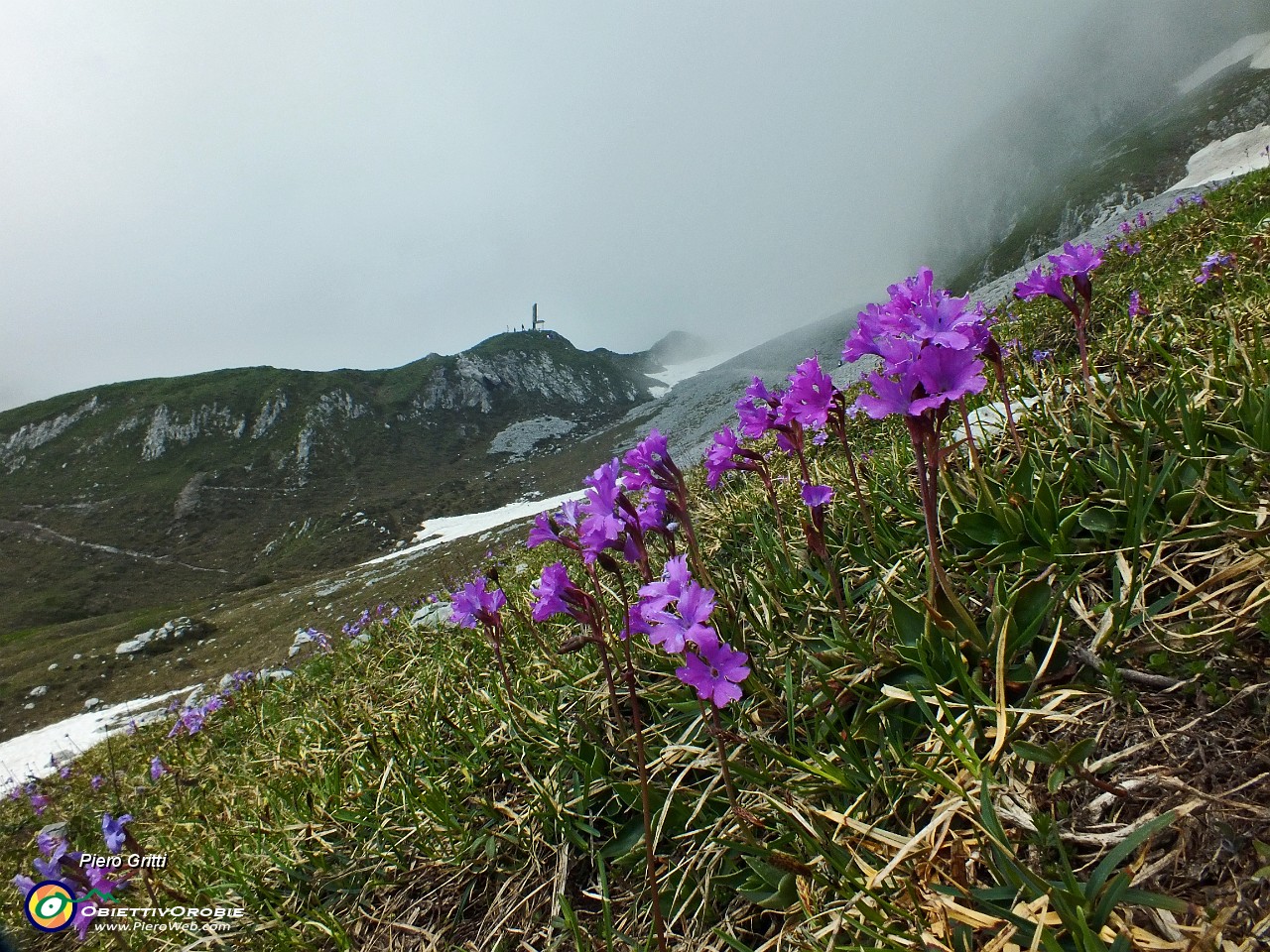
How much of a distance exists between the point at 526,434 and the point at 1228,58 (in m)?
157

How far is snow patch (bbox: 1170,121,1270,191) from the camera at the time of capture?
5903cm

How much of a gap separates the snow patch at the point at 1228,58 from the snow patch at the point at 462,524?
477 ft

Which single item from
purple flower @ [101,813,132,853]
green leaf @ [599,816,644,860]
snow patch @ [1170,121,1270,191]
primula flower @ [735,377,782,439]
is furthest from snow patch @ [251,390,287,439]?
snow patch @ [1170,121,1270,191]

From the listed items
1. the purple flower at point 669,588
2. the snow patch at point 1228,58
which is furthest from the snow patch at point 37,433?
the snow patch at point 1228,58

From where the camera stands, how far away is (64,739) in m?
18.4

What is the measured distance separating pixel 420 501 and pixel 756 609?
6862 centimetres

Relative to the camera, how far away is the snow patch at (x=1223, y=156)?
5903 centimetres

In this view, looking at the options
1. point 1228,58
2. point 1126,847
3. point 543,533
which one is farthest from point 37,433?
point 1228,58

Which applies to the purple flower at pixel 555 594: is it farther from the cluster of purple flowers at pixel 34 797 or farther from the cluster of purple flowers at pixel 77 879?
the cluster of purple flowers at pixel 34 797

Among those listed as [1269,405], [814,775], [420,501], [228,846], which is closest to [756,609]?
[814,775]

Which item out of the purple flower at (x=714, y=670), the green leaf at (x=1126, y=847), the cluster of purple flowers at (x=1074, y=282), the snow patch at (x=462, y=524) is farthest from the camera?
the snow patch at (x=462, y=524)

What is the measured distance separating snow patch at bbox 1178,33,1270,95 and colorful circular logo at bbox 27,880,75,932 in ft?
540

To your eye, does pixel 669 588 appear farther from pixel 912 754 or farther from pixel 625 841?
pixel 625 841

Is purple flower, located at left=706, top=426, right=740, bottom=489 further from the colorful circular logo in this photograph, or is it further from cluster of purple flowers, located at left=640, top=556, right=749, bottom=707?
the colorful circular logo
